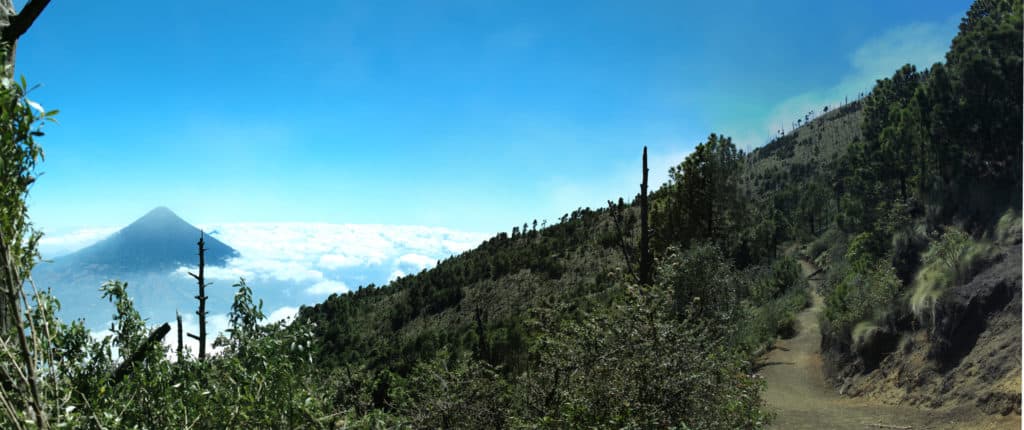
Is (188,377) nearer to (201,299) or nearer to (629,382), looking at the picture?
(629,382)

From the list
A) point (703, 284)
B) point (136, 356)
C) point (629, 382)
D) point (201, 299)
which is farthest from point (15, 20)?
point (201, 299)

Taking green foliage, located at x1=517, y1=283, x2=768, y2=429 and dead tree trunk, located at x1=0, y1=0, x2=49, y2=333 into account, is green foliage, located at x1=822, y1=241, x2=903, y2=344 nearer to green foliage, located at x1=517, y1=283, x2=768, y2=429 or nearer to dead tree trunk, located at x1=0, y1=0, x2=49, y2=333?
green foliage, located at x1=517, y1=283, x2=768, y2=429

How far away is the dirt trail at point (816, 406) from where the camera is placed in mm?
13062

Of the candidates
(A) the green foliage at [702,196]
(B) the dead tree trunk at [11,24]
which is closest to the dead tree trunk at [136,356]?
(B) the dead tree trunk at [11,24]

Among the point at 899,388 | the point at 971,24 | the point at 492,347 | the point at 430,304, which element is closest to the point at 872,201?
the point at 971,24

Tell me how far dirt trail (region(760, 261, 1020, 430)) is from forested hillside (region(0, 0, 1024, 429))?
55 cm

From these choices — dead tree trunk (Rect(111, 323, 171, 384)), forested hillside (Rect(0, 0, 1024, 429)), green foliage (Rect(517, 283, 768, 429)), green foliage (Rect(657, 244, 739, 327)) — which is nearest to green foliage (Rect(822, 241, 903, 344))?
forested hillside (Rect(0, 0, 1024, 429))

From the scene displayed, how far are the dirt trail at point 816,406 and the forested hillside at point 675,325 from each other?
0.55 metres

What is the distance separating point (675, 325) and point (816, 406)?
1043 cm

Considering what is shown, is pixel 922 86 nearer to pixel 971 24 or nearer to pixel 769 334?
pixel 971 24

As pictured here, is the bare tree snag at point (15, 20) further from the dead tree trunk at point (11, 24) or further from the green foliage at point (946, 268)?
the green foliage at point (946, 268)

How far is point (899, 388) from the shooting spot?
15688 mm

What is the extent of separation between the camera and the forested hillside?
3795 millimetres

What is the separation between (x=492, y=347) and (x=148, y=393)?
1828cm
